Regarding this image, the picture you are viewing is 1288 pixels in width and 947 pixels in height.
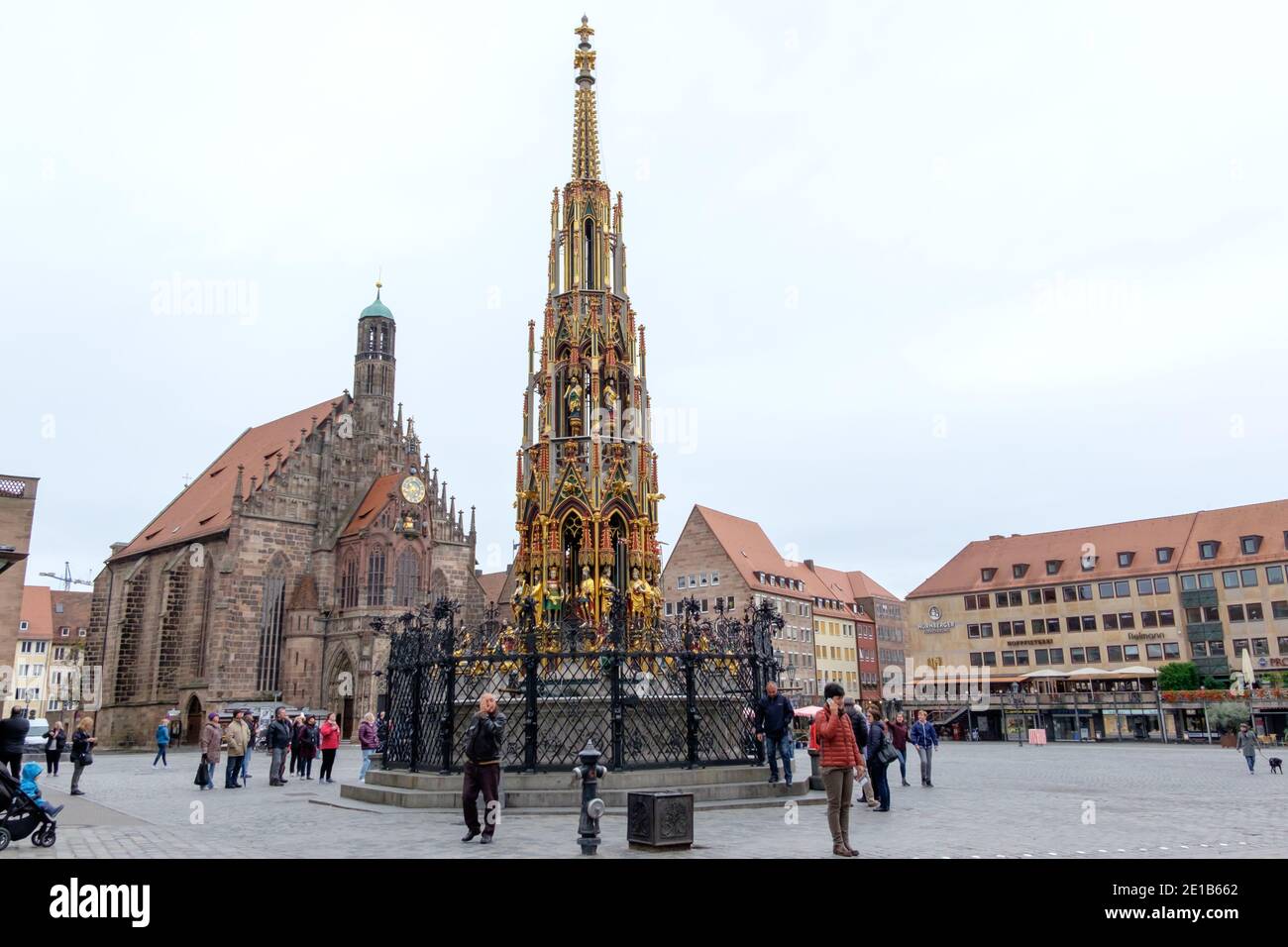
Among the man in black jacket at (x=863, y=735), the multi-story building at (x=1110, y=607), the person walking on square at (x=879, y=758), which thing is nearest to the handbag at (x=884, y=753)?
the person walking on square at (x=879, y=758)

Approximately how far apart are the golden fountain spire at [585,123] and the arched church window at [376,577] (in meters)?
36.1

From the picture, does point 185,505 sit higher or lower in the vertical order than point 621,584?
higher

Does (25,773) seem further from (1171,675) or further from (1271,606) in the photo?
(1271,606)

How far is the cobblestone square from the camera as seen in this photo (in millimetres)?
9016

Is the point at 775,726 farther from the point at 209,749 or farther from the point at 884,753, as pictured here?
the point at 209,749

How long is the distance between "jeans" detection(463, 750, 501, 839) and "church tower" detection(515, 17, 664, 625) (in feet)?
21.5

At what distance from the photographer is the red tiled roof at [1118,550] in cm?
5556

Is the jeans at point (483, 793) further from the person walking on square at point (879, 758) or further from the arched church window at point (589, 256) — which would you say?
the arched church window at point (589, 256)

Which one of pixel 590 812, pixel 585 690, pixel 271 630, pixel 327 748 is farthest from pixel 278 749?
pixel 271 630
